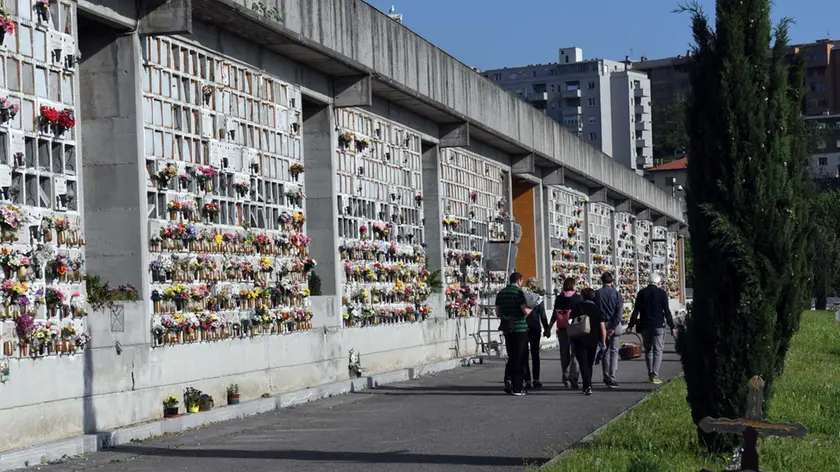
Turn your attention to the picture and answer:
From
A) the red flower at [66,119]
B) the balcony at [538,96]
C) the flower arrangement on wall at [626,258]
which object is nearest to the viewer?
the red flower at [66,119]

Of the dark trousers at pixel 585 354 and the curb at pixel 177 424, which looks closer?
the curb at pixel 177 424

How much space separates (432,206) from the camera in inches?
1044

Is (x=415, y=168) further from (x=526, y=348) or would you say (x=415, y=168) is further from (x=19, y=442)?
(x=19, y=442)

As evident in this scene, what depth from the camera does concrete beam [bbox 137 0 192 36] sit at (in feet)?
47.0

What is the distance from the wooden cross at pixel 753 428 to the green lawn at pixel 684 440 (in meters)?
0.42

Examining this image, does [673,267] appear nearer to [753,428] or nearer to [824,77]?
[753,428]

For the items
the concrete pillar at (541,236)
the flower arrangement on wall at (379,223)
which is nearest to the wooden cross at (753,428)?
the flower arrangement on wall at (379,223)

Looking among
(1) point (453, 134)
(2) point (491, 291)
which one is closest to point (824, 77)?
(2) point (491, 291)

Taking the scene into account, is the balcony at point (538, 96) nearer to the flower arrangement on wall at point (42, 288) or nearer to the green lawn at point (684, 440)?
the green lawn at point (684, 440)

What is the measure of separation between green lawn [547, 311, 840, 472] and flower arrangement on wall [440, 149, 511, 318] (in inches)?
371

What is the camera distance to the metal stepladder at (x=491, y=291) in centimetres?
2777

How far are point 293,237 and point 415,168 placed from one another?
674 centimetres

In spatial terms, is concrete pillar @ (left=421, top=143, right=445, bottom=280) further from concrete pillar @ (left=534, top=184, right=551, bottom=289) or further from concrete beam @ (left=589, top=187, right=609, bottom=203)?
concrete beam @ (left=589, top=187, right=609, bottom=203)

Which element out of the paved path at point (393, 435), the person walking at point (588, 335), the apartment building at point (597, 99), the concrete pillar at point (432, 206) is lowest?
the paved path at point (393, 435)
